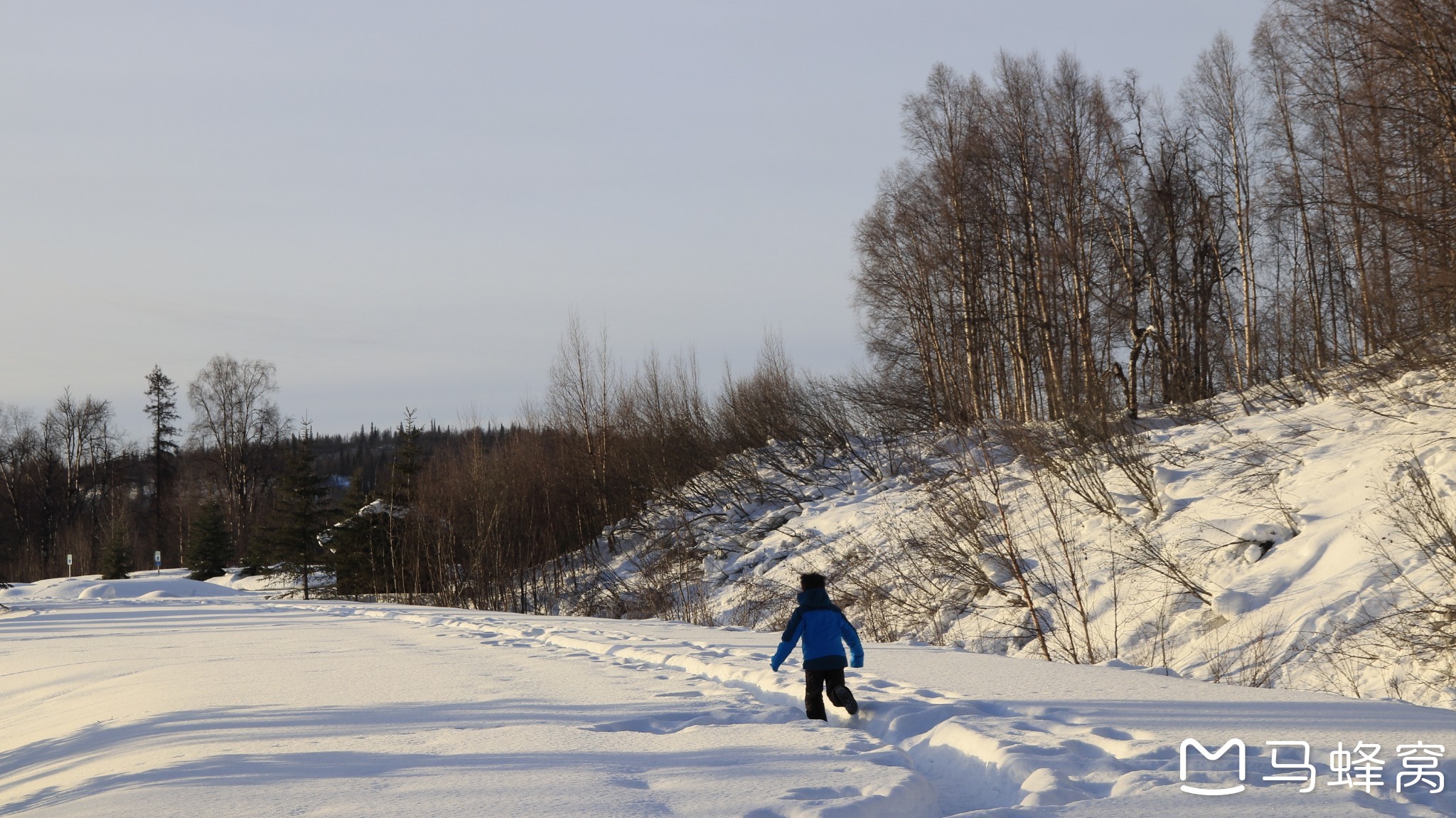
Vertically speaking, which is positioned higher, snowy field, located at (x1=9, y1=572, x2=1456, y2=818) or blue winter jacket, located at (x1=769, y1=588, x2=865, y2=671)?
blue winter jacket, located at (x1=769, y1=588, x2=865, y2=671)

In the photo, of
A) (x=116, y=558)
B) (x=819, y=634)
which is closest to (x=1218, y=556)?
(x=819, y=634)

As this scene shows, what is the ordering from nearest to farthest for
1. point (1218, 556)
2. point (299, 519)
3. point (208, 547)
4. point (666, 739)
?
point (666, 739) < point (1218, 556) < point (299, 519) < point (208, 547)

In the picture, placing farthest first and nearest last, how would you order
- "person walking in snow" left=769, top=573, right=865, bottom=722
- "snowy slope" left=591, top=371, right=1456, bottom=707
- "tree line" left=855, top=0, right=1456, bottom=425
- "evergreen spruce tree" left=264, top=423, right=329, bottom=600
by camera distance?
"evergreen spruce tree" left=264, top=423, right=329, bottom=600, "tree line" left=855, top=0, right=1456, bottom=425, "snowy slope" left=591, top=371, right=1456, bottom=707, "person walking in snow" left=769, top=573, right=865, bottom=722

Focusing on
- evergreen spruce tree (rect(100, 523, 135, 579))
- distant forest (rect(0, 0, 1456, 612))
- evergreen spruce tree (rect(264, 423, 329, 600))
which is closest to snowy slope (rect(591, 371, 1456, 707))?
distant forest (rect(0, 0, 1456, 612))

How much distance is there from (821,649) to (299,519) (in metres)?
32.0

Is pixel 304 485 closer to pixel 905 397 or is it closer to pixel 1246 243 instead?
pixel 905 397

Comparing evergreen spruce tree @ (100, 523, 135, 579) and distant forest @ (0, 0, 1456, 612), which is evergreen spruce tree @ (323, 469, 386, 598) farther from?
evergreen spruce tree @ (100, 523, 135, 579)

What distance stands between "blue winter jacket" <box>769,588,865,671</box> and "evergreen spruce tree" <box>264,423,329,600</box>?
29.9 metres

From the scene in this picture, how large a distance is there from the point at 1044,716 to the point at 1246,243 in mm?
21801

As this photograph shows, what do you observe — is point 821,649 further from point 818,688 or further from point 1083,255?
point 1083,255

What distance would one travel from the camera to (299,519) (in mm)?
33688

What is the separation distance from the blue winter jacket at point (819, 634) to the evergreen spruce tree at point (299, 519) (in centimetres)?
2986

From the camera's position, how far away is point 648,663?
9070 mm

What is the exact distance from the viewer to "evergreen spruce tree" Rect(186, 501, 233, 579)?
1689 inches
